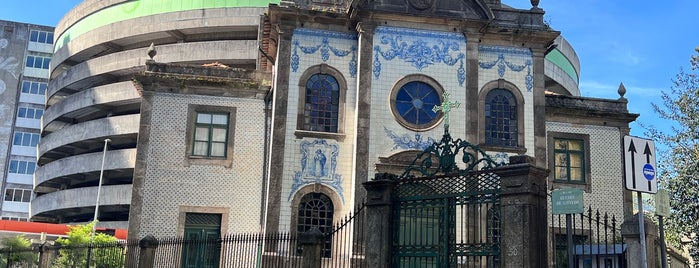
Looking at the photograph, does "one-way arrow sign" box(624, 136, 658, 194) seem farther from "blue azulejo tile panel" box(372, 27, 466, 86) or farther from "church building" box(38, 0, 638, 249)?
"blue azulejo tile panel" box(372, 27, 466, 86)

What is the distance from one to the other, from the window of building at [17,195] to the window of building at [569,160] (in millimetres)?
52311

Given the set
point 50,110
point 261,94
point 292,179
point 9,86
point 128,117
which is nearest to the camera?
point 292,179

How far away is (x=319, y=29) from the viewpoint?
21688 mm

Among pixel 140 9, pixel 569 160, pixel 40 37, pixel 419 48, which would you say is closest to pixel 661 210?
pixel 419 48

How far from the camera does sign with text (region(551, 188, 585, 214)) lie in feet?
29.0

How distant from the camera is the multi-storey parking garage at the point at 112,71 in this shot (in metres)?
43.4

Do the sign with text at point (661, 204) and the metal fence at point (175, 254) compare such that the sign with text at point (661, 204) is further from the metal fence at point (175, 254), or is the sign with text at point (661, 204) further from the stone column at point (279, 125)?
the stone column at point (279, 125)

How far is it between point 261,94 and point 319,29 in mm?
3356

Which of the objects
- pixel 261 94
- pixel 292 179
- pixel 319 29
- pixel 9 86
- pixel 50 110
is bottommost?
pixel 292 179

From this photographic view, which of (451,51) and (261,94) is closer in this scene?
(451,51)

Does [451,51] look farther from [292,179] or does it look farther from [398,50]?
[292,179]

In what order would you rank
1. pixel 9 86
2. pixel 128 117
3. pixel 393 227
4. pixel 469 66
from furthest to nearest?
1. pixel 9 86
2. pixel 128 117
3. pixel 469 66
4. pixel 393 227

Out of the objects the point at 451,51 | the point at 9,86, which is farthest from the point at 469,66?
the point at 9,86

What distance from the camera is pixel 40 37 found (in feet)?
214
